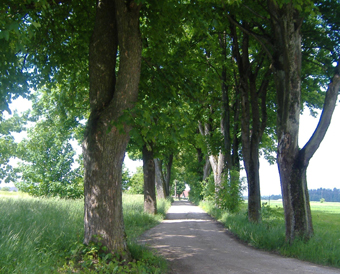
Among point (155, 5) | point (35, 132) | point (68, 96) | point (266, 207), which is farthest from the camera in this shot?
point (35, 132)

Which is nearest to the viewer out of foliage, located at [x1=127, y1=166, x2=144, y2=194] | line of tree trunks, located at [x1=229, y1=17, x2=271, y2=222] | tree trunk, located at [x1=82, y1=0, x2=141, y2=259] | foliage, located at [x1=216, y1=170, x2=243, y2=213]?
tree trunk, located at [x1=82, y1=0, x2=141, y2=259]

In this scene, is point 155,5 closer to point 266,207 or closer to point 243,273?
point 243,273

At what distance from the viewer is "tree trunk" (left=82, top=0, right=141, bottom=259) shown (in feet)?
20.5

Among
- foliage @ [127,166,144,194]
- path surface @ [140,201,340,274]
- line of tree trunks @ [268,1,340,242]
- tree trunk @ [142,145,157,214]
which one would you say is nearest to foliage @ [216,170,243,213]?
tree trunk @ [142,145,157,214]

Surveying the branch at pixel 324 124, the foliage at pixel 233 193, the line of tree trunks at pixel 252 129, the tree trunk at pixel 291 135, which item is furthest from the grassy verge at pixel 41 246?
the foliage at pixel 233 193

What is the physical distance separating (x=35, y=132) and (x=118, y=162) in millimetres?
18927

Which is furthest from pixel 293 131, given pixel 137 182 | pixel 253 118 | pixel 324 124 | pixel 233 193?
pixel 137 182

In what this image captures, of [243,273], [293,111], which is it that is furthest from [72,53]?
[243,273]

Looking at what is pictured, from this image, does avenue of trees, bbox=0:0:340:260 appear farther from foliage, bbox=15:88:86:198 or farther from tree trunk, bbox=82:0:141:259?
foliage, bbox=15:88:86:198

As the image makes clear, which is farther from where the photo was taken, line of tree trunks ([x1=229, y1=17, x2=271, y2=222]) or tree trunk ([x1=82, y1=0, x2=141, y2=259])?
line of tree trunks ([x1=229, y1=17, x2=271, y2=222])

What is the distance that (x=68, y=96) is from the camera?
38.8 ft

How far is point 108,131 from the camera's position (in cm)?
582

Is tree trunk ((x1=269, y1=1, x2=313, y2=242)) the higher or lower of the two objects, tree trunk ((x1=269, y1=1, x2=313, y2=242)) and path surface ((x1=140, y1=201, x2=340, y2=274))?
the higher

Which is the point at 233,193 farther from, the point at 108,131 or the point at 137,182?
the point at 137,182
